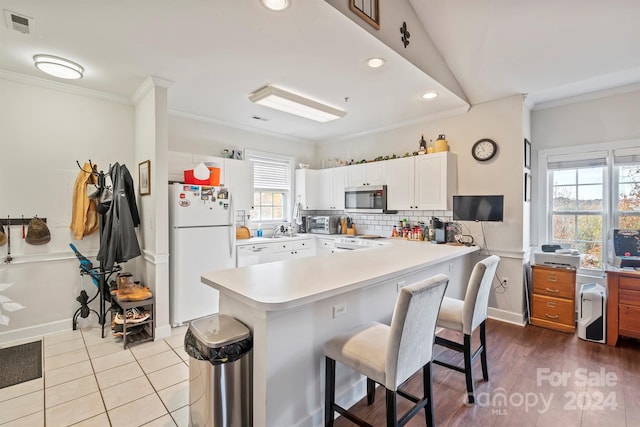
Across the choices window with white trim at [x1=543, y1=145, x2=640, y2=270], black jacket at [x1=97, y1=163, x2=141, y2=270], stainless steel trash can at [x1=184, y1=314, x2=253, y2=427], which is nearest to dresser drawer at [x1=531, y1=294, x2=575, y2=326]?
window with white trim at [x1=543, y1=145, x2=640, y2=270]

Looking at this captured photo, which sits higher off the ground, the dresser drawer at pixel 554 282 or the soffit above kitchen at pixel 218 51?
the soffit above kitchen at pixel 218 51

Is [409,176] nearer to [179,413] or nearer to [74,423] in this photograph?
[179,413]

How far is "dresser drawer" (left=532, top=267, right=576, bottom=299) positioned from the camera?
10.7ft

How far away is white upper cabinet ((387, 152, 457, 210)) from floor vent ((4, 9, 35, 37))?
3980 mm

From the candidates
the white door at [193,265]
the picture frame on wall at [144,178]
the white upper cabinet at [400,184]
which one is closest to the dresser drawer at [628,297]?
the white upper cabinet at [400,184]

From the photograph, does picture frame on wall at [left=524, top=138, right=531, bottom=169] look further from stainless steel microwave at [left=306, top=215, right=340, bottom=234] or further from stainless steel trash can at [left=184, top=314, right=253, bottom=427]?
stainless steel trash can at [left=184, top=314, right=253, bottom=427]

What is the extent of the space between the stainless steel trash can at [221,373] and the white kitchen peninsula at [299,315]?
7 cm

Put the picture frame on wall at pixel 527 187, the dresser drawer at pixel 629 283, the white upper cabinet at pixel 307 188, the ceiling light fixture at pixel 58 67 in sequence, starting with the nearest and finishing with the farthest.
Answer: the ceiling light fixture at pixel 58 67 < the dresser drawer at pixel 629 283 < the picture frame on wall at pixel 527 187 < the white upper cabinet at pixel 307 188

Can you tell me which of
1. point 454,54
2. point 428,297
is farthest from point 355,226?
point 428,297

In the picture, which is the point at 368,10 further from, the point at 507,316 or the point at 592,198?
the point at 507,316

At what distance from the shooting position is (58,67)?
107 inches

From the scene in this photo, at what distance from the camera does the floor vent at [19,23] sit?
2051 mm

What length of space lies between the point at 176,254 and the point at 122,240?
547 mm

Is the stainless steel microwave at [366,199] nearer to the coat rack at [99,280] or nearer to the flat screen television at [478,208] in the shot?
the flat screen television at [478,208]
